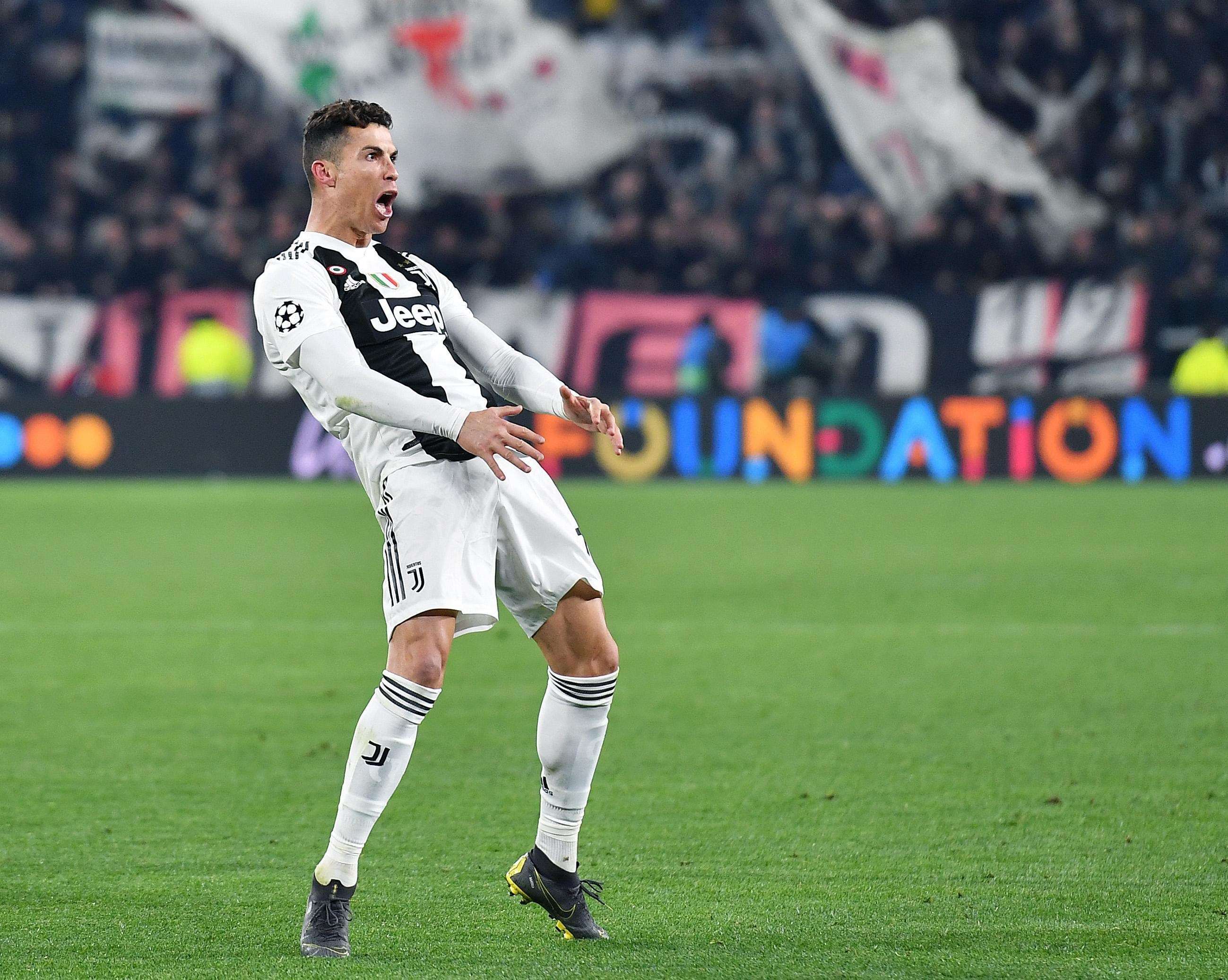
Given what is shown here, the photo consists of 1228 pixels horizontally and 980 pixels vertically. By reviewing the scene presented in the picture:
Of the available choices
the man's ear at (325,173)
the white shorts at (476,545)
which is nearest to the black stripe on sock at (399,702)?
the white shorts at (476,545)

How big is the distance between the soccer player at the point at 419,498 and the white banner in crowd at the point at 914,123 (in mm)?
Result: 17024

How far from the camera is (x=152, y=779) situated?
17.8 feet

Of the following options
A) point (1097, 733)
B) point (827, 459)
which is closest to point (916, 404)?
point (827, 459)

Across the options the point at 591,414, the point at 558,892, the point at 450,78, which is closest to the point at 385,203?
the point at 591,414

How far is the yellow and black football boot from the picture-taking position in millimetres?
3840

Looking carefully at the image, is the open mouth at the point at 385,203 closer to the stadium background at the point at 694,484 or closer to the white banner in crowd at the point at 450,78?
the stadium background at the point at 694,484

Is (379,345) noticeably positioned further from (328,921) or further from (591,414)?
(328,921)

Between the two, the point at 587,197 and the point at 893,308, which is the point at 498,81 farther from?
the point at 893,308

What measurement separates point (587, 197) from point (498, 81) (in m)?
1.69

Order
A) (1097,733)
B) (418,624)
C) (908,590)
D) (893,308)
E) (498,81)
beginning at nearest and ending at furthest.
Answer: (418,624) → (1097,733) → (908,590) → (893,308) → (498,81)

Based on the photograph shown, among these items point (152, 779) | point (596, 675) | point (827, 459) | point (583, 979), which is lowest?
point (827, 459)

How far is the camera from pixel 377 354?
397 centimetres

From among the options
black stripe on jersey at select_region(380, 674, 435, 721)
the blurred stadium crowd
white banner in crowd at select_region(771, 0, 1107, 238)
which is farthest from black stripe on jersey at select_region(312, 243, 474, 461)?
white banner in crowd at select_region(771, 0, 1107, 238)

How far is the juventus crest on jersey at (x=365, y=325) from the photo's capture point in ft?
12.8
